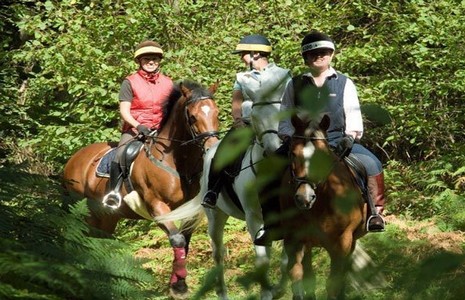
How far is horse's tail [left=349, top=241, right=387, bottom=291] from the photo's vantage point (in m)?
1.21

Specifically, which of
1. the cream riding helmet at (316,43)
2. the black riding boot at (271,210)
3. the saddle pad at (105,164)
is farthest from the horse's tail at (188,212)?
the black riding boot at (271,210)

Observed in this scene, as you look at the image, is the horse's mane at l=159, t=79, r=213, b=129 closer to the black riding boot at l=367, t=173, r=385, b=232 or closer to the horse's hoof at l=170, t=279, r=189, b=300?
the horse's hoof at l=170, t=279, r=189, b=300

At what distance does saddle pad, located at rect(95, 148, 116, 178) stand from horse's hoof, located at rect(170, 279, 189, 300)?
201 centimetres

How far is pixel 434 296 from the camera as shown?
117cm

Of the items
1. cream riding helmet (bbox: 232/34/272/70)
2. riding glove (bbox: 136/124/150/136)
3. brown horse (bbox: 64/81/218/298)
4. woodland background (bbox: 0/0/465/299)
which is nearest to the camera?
cream riding helmet (bbox: 232/34/272/70)

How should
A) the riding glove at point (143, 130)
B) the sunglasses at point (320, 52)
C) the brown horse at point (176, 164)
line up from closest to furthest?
the sunglasses at point (320, 52) < the brown horse at point (176, 164) < the riding glove at point (143, 130)

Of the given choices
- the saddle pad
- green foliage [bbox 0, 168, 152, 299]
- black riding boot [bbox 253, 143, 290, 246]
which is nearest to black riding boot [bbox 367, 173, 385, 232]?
the saddle pad

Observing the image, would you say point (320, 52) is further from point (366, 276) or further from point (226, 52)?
point (226, 52)

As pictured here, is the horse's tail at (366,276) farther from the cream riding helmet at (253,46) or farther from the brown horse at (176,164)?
the brown horse at (176,164)

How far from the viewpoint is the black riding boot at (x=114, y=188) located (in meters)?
10.8

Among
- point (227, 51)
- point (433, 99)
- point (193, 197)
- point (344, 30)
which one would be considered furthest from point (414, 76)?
point (193, 197)

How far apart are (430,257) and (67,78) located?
1396cm

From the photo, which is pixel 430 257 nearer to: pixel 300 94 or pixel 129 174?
pixel 300 94

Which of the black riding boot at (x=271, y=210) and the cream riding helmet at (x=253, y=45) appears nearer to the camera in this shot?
the black riding boot at (x=271, y=210)
